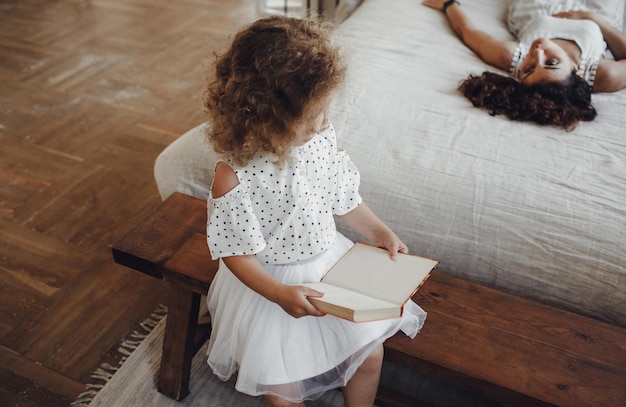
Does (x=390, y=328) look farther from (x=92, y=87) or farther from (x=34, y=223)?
(x=92, y=87)

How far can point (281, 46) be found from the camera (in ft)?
2.47

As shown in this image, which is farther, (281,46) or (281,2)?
(281,2)

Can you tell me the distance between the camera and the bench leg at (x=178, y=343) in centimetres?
107

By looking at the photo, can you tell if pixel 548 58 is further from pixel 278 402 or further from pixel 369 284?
pixel 278 402

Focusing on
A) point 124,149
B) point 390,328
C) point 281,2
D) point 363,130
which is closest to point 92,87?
point 124,149

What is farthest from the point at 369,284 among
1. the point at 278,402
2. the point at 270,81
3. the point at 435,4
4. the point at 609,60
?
the point at 435,4

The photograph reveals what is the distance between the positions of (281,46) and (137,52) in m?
2.07

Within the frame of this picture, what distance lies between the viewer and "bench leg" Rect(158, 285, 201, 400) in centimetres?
107

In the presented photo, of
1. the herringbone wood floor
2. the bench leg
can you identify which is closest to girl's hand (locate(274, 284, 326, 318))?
the bench leg

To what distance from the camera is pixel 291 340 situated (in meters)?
0.88

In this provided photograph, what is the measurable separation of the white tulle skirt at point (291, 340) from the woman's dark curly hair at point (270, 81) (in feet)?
0.82

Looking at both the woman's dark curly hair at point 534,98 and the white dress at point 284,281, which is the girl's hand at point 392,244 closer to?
the white dress at point 284,281

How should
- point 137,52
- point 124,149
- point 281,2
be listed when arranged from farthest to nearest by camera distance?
point 281,2 < point 137,52 < point 124,149

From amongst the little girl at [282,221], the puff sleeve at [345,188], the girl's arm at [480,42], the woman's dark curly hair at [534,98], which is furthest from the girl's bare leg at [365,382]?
the girl's arm at [480,42]
